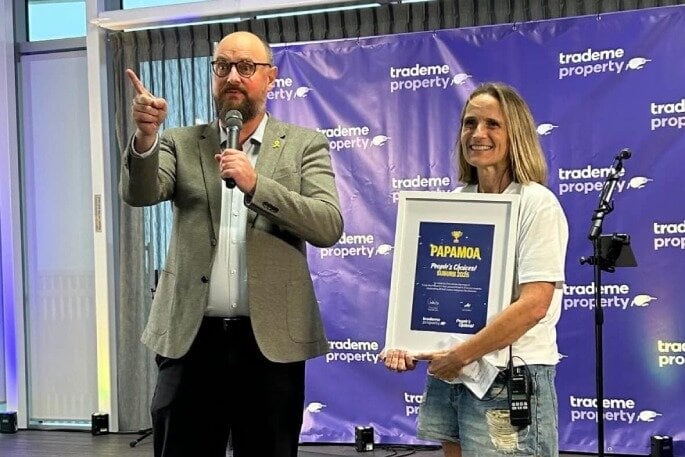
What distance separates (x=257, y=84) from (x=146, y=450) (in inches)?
153

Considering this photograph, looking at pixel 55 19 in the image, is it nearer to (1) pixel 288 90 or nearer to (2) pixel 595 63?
(1) pixel 288 90

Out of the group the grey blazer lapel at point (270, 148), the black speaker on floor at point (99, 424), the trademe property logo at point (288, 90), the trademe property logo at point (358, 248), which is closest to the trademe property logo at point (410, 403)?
the trademe property logo at point (358, 248)

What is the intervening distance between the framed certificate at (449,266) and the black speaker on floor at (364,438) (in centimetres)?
315

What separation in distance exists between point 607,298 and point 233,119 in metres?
3.13

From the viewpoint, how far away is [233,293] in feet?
7.24

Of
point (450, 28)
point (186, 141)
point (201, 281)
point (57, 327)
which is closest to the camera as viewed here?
point (201, 281)

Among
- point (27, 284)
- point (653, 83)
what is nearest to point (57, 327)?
point (27, 284)

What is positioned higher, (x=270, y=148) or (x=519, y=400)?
(x=270, y=148)

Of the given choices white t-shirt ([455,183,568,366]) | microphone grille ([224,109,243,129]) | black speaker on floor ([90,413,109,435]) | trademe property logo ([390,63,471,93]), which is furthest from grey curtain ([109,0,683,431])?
white t-shirt ([455,183,568,366])

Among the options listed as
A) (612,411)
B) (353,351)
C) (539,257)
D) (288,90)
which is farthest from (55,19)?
(539,257)

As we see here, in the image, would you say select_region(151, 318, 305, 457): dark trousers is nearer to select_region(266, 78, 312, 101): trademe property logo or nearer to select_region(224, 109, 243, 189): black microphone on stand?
select_region(224, 109, 243, 189): black microphone on stand

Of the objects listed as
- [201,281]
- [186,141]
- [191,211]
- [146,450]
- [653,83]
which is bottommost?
[146,450]

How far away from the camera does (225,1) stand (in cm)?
580

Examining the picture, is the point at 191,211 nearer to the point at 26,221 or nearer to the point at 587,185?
the point at 587,185
